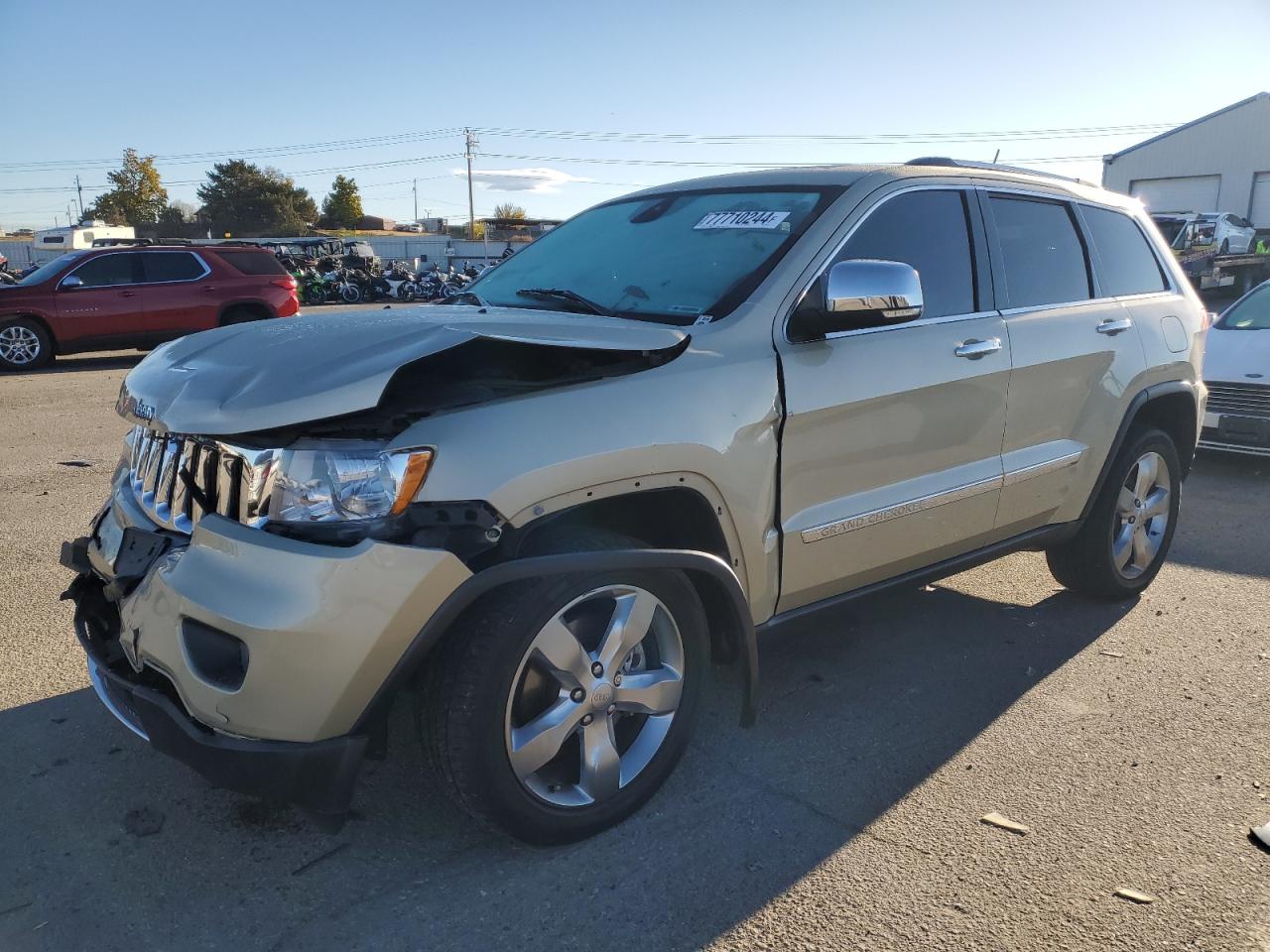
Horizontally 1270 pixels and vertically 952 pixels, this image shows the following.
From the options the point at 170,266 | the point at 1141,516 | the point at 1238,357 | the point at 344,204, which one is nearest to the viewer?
the point at 1141,516

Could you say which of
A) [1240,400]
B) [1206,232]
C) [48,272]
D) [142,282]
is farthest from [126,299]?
[1206,232]

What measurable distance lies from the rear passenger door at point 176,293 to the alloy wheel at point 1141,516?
510 inches

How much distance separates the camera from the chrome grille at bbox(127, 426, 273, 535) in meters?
2.43

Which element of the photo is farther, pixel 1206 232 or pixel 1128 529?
pixel 1206 232

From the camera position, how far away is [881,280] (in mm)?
3064

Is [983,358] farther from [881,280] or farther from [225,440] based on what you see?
[225,440]

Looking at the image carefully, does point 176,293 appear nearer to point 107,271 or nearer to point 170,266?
point 170,266

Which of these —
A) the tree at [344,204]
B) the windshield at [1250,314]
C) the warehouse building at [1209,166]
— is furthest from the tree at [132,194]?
the windshield at [1250,314]

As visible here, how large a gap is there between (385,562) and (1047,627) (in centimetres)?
328

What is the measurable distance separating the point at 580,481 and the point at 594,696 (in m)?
0.59

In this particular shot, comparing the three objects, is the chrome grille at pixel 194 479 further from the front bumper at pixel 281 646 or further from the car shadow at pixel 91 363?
the car shadow at pixel 91 363

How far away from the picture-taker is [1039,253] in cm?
414

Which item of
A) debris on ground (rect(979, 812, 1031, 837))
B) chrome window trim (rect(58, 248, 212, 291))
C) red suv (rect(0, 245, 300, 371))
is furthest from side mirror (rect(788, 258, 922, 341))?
chrome window trim (rect(58, 248, 212, 291))

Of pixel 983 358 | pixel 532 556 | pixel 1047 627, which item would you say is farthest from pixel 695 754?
pixel 1047 627
